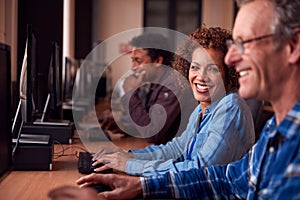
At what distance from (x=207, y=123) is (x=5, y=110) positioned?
0.71 m

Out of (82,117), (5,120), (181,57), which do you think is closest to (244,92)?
(5,120)

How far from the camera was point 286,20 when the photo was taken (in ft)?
4.10

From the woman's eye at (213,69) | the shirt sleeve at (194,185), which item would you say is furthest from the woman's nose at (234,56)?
the woman's eye at (213,69)

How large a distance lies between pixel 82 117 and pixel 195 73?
6.83 ft

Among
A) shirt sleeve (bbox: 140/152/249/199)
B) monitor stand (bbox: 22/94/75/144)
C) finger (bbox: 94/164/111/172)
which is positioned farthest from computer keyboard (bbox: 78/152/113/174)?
monitor stand (bbox: 22/94/75/144)

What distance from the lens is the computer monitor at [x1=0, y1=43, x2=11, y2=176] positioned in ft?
5.12

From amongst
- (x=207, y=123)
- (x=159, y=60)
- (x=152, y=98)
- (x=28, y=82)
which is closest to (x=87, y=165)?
(x=28, y=82)

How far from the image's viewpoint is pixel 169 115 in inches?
118

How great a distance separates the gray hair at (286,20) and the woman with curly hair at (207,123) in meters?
0.55

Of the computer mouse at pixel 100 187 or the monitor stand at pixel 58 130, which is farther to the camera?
the monitor stand at pixel 58 130

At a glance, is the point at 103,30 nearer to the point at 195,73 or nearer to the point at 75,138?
the point at 75,138

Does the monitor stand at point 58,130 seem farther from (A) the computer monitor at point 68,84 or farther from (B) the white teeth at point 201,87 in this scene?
(A) the computer monitor at point 68,84

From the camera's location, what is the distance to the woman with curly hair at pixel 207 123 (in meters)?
1.75

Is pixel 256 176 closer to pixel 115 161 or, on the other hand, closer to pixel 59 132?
pixel 115 161
